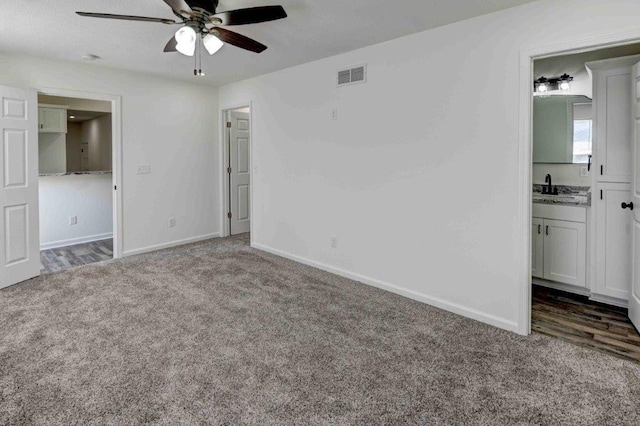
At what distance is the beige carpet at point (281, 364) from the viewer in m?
1.90

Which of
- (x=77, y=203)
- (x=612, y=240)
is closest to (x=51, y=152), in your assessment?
(x=77, y=203)

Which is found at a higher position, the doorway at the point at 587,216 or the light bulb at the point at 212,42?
the light bulb at the point at 212,42

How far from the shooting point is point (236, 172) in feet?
20.1

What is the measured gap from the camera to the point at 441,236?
3250 mm

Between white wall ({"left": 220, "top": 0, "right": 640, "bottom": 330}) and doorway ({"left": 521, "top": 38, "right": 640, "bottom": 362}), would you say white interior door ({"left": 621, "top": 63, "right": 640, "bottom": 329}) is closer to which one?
doorway ({"left": 521, "top": 38, "right": 640, "bottom": 362})

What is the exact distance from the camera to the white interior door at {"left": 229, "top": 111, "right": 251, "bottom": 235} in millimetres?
6031

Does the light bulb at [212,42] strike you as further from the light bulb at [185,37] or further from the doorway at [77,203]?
the doorway at [77,203]

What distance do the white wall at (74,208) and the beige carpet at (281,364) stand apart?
2023mm

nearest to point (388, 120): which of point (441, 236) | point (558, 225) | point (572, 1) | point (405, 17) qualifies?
point (405, 17)

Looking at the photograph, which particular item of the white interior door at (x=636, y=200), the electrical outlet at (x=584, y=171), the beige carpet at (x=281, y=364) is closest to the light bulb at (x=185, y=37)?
the beige carpet at (x=281, y=364)

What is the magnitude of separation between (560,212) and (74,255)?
5.86 m

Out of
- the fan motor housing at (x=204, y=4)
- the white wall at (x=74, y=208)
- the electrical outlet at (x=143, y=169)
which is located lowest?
the white wall at (x=74, y=208)

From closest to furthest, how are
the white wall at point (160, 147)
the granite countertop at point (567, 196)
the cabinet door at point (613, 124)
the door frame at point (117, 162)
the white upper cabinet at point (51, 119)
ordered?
the cabinet door at point (613, 124), the granite countertop at point (567, 196), the white wall at point (160, 147), the door frame at point (117, 162), the white upper cabinet at point (51, 119)

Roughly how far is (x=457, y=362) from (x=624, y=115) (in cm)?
254
